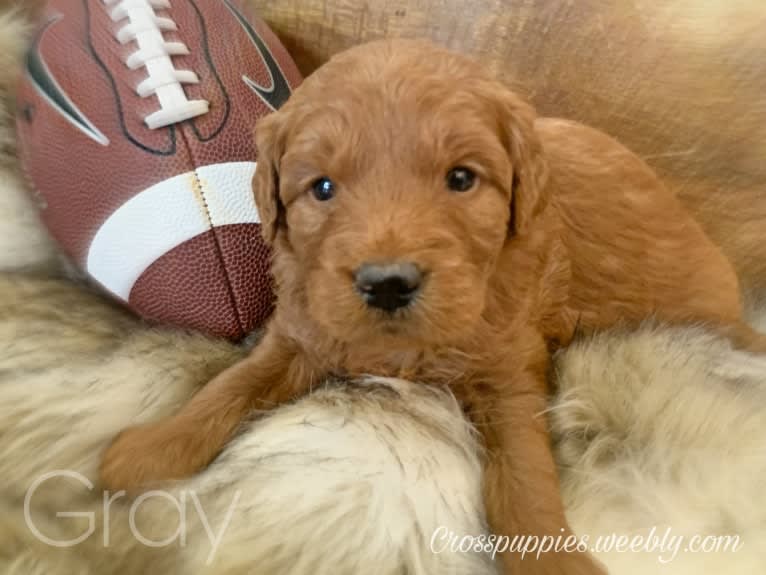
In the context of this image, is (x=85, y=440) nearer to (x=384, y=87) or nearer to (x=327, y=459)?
(x=327, y=459)

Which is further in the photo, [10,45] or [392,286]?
[10,45]

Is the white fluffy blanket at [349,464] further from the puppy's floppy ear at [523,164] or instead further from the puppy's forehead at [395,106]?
the puppy's forehead at [395,106]

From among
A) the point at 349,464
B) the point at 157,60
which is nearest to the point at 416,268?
the point at 349,464

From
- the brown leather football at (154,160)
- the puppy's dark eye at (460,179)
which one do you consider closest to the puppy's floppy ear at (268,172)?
the brown leather football at (154,160)

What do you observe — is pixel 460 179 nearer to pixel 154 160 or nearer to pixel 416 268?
→ pixel 416 268

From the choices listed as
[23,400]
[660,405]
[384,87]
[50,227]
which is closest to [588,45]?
[384,87]

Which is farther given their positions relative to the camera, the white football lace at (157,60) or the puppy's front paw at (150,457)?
the white football lace at (157,60)
